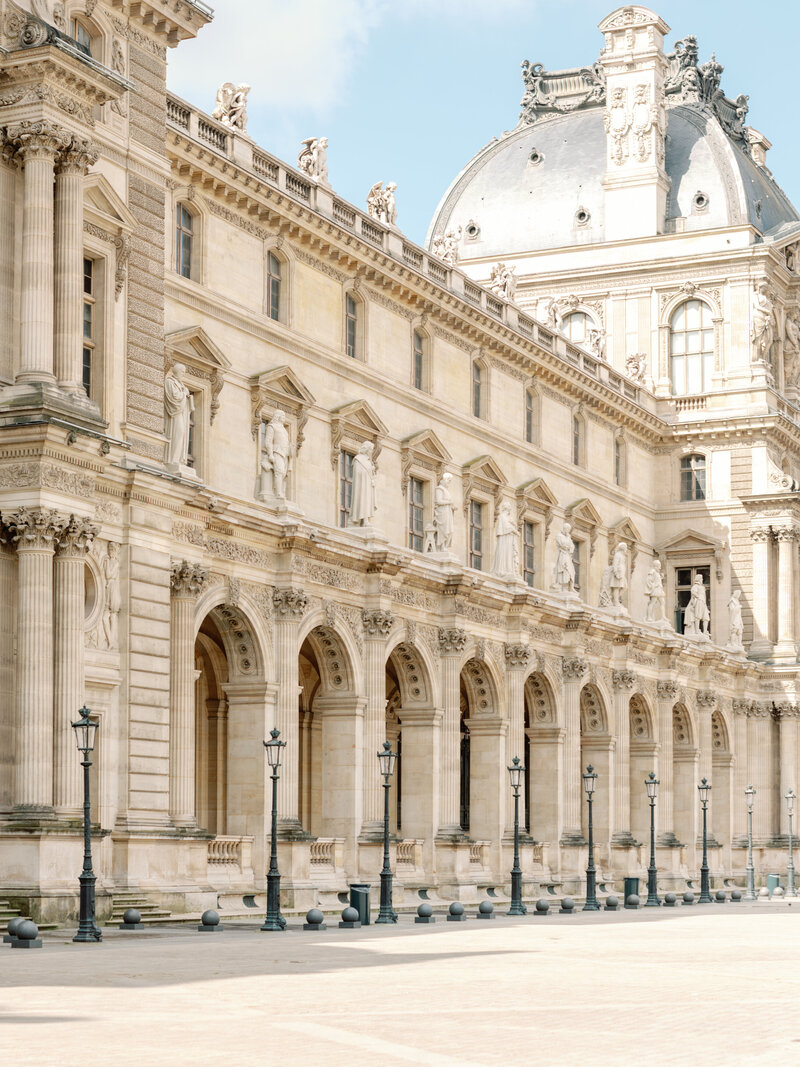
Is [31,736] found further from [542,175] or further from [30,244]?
[542,175]

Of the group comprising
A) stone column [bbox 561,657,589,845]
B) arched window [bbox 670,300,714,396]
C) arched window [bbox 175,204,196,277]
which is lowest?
stone column [bbox 561,657,589,845]

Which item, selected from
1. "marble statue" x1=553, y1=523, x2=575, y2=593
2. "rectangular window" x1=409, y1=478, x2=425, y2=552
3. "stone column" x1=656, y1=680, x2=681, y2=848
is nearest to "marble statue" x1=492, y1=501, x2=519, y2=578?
"rectangular window" x1=409, y1=478, x2=425, y2=552

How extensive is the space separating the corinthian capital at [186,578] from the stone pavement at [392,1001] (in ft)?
30.7

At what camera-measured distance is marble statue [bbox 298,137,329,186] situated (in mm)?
54312

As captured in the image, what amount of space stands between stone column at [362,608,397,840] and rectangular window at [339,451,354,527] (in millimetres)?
3573

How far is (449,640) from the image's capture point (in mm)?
56312

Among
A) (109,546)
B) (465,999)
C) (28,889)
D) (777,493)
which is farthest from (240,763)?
(777,493)

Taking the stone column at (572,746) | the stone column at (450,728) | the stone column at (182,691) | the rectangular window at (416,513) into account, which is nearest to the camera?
the stone column at (182,691)

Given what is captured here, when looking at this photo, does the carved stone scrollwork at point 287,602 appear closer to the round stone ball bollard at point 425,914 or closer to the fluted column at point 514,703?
the round stone ball bollard at point 425,914

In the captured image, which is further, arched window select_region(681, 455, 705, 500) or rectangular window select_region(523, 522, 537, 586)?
arched window select_region(681, 455, 705, 500)

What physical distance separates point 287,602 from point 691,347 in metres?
39.9

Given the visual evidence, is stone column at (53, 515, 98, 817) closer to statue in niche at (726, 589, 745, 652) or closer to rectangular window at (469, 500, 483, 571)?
rectangular window at (469, 500, 483, 571)

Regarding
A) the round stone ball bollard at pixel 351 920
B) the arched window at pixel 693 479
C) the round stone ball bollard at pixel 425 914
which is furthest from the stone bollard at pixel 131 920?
the arched window at pixel 693 479

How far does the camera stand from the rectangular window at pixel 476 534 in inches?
2488
